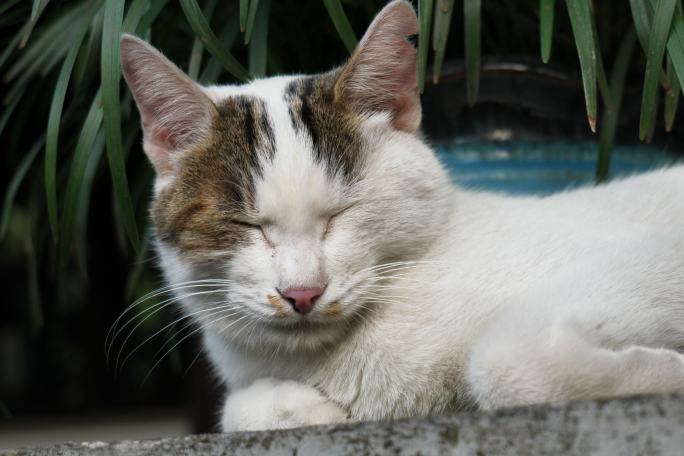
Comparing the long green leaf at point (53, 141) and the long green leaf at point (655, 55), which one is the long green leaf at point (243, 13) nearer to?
the long green leaf at point (53, 141)

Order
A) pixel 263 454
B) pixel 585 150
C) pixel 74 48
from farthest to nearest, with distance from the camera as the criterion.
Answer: pixel 585 150 → pixel 74 48 → pixel 263 454

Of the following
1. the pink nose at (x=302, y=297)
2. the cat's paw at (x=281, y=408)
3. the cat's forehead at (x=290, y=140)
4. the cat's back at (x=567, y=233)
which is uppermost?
the cat's forehead at (x=290, y=140)

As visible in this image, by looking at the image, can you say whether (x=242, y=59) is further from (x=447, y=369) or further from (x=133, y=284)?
(x=447, y=369)

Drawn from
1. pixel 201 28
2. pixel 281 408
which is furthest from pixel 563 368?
pixel 201 28

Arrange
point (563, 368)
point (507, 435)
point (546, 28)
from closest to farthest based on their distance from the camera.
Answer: point (507, 435) < point (563, 368) < point (546, 28)

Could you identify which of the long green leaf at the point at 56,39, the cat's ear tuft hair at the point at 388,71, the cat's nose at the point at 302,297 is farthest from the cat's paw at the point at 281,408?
the long green leaf at the point at 56,39

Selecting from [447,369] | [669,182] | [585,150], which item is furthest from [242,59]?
[447,369]

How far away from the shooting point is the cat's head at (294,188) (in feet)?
3.35

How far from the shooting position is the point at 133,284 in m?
1.94

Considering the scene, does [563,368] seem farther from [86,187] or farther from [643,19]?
[86,187]

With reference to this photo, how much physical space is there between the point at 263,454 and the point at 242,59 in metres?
1.40

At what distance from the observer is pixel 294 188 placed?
3.39 feet

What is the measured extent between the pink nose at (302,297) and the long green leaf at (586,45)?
1.50 feet

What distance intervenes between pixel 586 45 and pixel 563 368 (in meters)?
0.55
